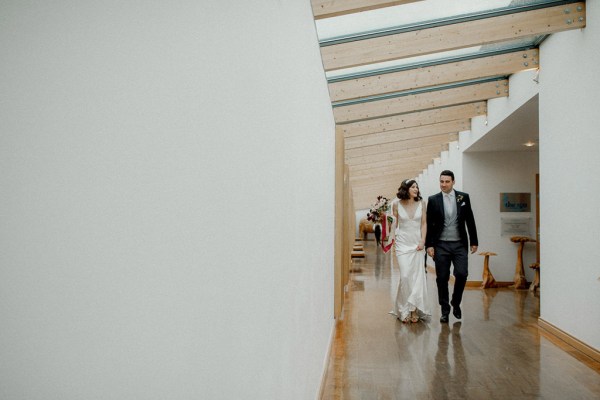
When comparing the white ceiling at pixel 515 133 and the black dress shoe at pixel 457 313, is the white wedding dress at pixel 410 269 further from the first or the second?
the white ceiling at pixel 515 133

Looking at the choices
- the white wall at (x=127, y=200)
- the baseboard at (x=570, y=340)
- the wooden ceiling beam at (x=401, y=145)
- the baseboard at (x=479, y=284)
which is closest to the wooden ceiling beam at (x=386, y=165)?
the wooden ceiling beam at (x=401, y=145)

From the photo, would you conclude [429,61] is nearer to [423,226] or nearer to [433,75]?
[433,75]

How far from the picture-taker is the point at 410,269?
5.27 m

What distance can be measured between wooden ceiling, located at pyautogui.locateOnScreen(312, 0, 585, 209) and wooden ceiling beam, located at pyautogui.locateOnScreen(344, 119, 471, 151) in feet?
0.08

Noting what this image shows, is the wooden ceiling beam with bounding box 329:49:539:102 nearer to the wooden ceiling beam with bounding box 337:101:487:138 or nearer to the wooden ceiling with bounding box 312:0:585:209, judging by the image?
the wooden ceiling with bounding box 312:0:585:209

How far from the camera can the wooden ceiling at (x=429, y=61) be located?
13.0ft

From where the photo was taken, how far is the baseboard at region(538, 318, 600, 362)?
11.8ft

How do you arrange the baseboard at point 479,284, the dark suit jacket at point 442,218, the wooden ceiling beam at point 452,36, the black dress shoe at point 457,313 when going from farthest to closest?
the baseboard at point 479,284
the dark suit jacket at point 442,218
the black dress shoe at point 457,313
the wooden ceiling beam at point 452,36

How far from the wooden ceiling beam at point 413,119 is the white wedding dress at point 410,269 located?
70.4 inches

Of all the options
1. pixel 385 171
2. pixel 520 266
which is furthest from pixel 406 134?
pixel 385 171

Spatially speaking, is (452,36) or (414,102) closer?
(452,36)

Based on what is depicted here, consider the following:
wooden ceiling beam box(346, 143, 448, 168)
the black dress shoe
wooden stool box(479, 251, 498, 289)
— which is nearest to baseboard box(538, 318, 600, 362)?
the black dress shoe

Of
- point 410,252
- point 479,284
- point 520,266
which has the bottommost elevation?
point 479,284

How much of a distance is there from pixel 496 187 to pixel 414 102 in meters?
3.72
